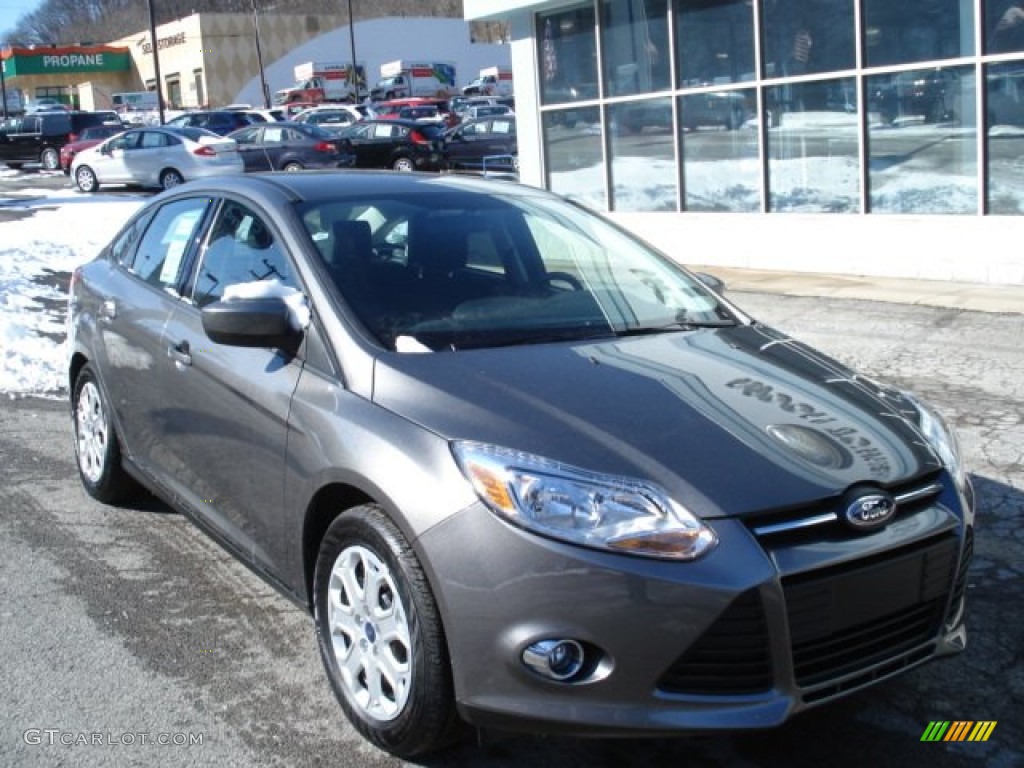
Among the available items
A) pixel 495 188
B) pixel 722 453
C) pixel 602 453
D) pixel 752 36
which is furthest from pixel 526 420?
pixel 752 36

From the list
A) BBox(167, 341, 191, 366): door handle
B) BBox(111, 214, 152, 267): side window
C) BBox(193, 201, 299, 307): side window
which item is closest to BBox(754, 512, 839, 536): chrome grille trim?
BBox(193, 201, 299, 307): side window

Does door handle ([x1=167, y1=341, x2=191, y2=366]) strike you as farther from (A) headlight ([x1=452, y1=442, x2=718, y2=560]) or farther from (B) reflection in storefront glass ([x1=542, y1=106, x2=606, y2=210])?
(B) reflection in storefront glass ([x1=542, y1=106, x2=606, y2=210])

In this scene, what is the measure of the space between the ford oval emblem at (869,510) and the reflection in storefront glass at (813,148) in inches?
406

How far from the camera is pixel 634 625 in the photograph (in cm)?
272

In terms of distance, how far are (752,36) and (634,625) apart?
11.8 meters

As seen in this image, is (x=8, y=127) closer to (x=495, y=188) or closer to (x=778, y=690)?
(x=495, y=188)

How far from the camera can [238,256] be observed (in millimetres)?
4254

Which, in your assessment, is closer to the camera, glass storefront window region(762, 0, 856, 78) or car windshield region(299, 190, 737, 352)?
car windshield region(299, 190, 737, 352)

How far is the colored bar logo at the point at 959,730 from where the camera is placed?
129 inches

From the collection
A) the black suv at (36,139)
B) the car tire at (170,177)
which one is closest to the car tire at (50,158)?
the black suv at (36,139)

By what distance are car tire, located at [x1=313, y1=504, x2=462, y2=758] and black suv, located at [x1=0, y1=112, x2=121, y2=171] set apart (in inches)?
1318

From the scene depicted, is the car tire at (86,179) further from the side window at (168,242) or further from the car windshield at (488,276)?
the car windshield at (488,276)

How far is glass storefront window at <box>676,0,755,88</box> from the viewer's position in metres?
13.4

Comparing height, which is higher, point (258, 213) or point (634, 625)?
point (258, 213)
